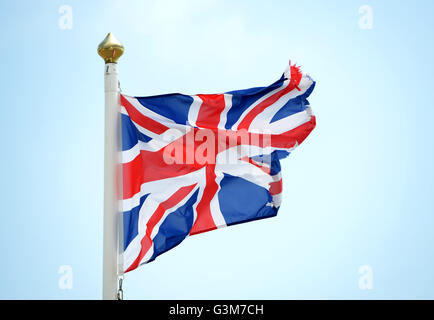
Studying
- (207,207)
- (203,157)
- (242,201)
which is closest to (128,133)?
(203,157)

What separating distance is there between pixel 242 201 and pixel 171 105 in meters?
2.15

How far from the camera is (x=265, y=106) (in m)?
10.6

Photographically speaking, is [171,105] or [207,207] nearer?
[171,105]

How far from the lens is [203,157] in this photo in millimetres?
9891

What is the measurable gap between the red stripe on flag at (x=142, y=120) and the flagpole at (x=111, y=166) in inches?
8.2

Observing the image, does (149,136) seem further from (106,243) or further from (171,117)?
(106,243)

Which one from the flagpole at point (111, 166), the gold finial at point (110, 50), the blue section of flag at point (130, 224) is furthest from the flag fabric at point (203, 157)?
the gold finial at point (110, 50)

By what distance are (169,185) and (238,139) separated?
5.53ft

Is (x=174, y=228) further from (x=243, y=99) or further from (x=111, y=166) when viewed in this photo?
(x=243, y=99)

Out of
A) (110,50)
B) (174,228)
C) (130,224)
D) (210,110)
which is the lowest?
(174,228)

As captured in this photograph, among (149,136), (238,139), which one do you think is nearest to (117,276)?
(149,136)

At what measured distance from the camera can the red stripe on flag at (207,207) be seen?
960cm

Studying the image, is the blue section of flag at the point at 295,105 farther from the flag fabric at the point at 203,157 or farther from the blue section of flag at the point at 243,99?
the blue section of flag at the point at 243,99

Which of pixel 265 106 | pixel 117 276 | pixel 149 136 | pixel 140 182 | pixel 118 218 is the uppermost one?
pixel 265 106
